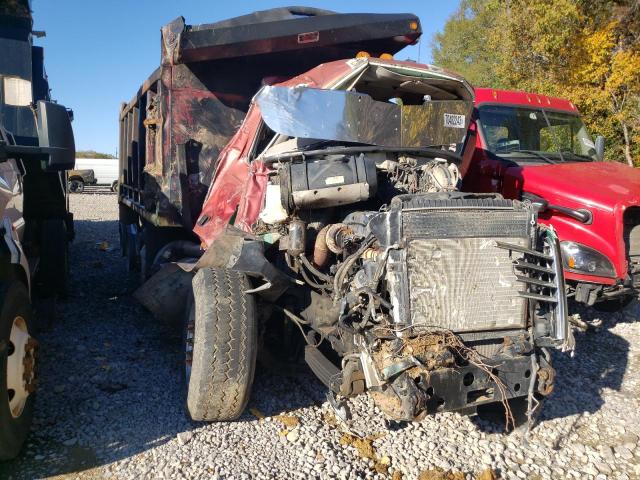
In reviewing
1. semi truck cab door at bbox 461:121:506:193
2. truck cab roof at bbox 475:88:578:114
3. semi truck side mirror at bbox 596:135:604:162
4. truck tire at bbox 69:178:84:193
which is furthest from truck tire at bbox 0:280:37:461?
truck tire at bbox 69:178:84:193

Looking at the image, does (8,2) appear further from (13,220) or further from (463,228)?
(463,228)

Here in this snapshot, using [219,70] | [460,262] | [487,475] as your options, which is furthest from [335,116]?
[487,475]

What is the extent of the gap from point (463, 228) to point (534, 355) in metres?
0.88

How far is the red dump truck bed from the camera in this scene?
16.6ft

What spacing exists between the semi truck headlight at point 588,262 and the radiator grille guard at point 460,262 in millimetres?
2001

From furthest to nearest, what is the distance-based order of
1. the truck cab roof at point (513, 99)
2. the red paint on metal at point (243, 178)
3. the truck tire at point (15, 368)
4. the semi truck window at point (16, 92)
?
the truck cab roof at point (513, 99) < the semi truck window at point (16, 92) < the red paint on metal at point (243, 178) < the truck tire at point (15, 368)

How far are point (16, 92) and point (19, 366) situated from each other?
11.4 ft

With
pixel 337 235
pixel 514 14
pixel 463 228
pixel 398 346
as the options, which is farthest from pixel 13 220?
pixel 514 14

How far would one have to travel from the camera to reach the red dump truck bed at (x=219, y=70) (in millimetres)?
5066

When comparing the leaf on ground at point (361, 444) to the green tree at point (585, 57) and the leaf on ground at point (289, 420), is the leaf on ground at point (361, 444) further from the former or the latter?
the green tree at point (585, 57)

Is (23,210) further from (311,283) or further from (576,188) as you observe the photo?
(576,188)

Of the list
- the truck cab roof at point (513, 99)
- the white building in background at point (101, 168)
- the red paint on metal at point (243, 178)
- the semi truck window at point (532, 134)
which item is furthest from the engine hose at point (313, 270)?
the white building in background at point (101, 168)

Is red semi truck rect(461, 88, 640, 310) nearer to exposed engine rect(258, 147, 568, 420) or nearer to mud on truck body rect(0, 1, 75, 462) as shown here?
exposed engine rect(258, 147, 568, 420)

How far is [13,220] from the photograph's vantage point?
3373mm
